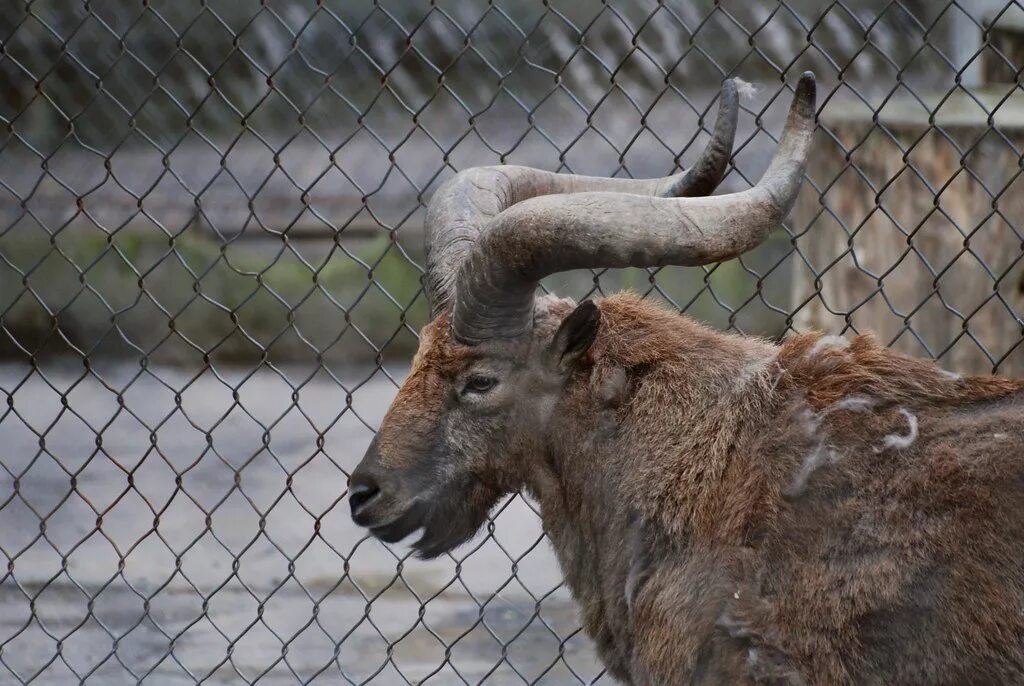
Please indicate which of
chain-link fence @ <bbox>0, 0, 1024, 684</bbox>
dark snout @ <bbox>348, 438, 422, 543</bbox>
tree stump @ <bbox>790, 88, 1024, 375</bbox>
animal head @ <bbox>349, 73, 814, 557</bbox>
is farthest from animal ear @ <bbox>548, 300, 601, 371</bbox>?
tree stump @ <bbox>790, 88, 1024, 375</bbox>

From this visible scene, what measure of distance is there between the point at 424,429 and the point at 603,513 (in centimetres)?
56

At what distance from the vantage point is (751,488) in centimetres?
345

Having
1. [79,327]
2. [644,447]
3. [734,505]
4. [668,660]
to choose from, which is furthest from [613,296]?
[79,327]

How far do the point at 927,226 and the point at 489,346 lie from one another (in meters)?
4.64

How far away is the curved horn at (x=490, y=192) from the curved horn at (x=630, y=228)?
0.29 m

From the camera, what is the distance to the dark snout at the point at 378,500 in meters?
3.72

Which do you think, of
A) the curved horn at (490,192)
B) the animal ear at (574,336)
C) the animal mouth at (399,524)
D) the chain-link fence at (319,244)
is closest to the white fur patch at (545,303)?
the animal ear at (574,336)

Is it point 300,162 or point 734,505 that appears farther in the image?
point 300,162

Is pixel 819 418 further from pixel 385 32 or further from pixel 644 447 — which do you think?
pixel 385 32

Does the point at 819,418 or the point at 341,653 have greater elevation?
the point at 819,418

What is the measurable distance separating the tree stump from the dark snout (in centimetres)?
346

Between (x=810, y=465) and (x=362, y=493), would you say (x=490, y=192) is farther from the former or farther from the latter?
(x=810, y=465)

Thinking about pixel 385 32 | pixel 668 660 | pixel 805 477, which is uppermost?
pixel 805 477

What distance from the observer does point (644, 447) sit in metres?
3.63
